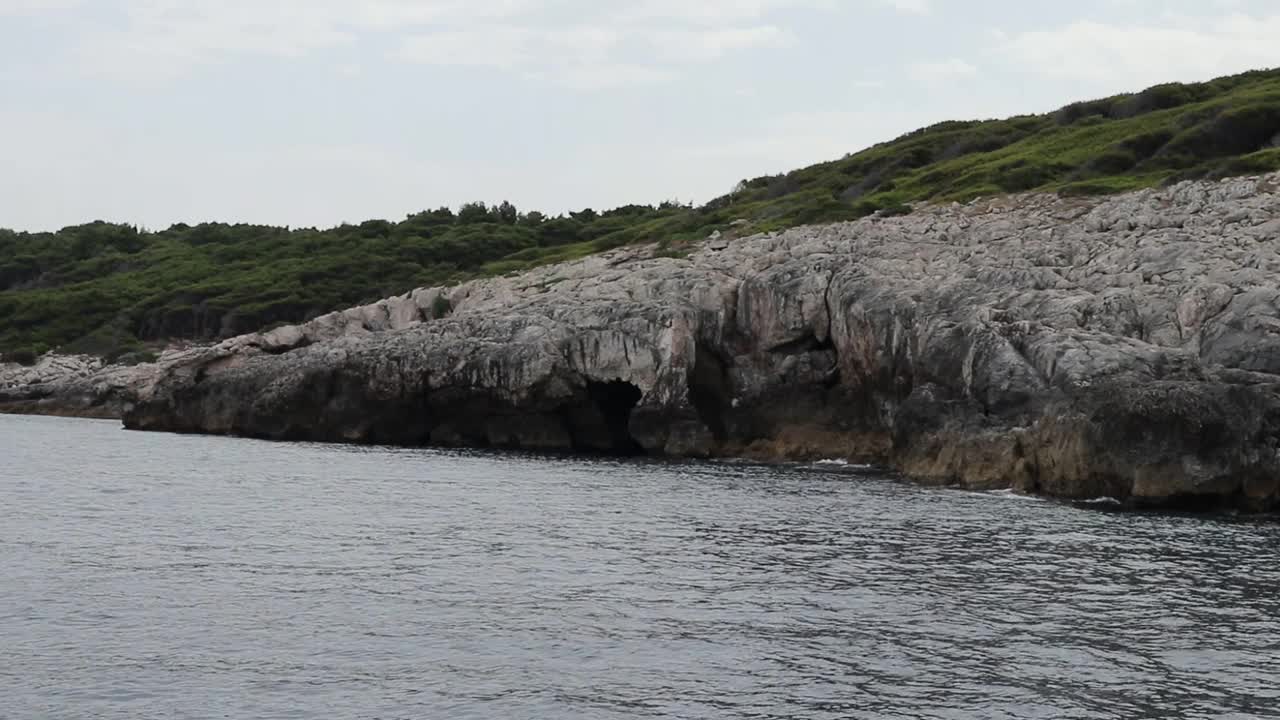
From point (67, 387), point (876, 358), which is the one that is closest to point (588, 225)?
point (67, 387)

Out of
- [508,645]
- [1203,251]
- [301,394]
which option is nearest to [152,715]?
[508,645]

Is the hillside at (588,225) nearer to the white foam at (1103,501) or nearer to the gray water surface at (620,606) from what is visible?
the white foam at (1103,501)

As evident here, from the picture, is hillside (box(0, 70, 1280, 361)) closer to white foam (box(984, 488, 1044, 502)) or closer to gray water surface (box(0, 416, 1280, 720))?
white foam (box(984, 488, 1044, 502))

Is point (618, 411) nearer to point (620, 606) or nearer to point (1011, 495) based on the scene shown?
point (1011, 495)

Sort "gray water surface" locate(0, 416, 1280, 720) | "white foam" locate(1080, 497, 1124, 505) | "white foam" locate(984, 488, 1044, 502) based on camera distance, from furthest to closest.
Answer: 1. "white foam" locate(984, 488, 1044, 502)
2. "white foam" locate(1080, 497, 1124, 505)
3. "gray water surface" locate(0, 416, 1280, 720)

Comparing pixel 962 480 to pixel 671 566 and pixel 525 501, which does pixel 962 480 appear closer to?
pixel 525 501

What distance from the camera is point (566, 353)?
7969 centimetres

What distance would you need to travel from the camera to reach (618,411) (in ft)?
283

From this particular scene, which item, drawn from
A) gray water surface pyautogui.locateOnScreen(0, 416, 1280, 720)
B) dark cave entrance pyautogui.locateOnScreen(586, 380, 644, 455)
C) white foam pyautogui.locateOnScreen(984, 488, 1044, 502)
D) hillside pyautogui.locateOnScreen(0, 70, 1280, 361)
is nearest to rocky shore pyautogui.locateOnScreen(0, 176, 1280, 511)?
dark cave entrance pyautogui.locateOnScreen(586, 380, 644, 455)

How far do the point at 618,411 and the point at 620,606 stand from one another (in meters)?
53.5

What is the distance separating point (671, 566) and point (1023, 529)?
560 inches

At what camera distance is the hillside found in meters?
103

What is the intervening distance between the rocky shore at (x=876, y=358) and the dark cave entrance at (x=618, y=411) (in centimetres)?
16

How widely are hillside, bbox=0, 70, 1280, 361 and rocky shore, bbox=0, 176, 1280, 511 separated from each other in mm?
13210
